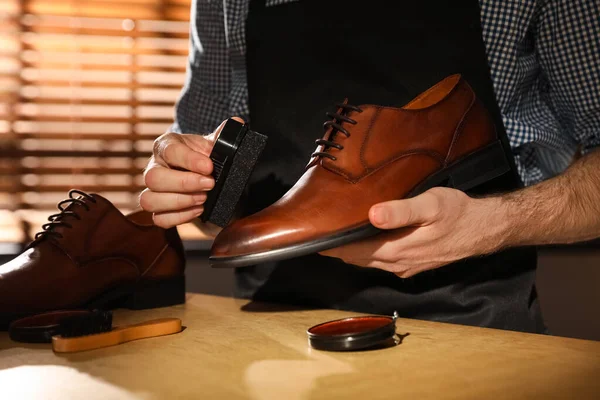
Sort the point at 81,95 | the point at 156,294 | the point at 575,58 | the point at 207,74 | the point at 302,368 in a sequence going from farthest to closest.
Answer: the point at 81,95 → the point at 207,74 → the point at 156,294 → the point at 575,58 → the point at 302,368

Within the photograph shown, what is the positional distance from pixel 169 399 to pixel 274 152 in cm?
66

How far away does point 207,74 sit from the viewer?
147 cm

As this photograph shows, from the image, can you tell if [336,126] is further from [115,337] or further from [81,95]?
[81,95]

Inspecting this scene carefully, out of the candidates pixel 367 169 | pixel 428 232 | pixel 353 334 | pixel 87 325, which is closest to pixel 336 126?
pixel 367 169

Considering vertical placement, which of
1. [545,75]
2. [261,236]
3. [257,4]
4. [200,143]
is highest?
[257,4]

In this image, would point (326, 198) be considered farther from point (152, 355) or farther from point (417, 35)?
point (417, 35)

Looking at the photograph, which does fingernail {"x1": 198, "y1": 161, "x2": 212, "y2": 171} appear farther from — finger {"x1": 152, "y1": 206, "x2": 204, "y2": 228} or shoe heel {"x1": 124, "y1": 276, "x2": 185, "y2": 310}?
shoe heel {"x1": 124, "y1": 276, "x2": 185, "y2": 310}

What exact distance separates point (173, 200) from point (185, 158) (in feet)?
0.23

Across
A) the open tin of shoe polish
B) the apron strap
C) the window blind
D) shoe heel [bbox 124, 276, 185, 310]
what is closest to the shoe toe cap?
the open tin of shoe polish

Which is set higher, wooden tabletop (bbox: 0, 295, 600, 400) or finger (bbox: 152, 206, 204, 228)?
finger (bbox: 152, 206, 204, 228)

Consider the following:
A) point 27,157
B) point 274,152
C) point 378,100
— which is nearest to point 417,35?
point 378,100

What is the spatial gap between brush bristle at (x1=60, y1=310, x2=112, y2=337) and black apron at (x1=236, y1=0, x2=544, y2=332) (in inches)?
15.0

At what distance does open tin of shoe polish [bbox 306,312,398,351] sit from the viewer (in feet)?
2.36

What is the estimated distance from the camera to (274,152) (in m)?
1.19
